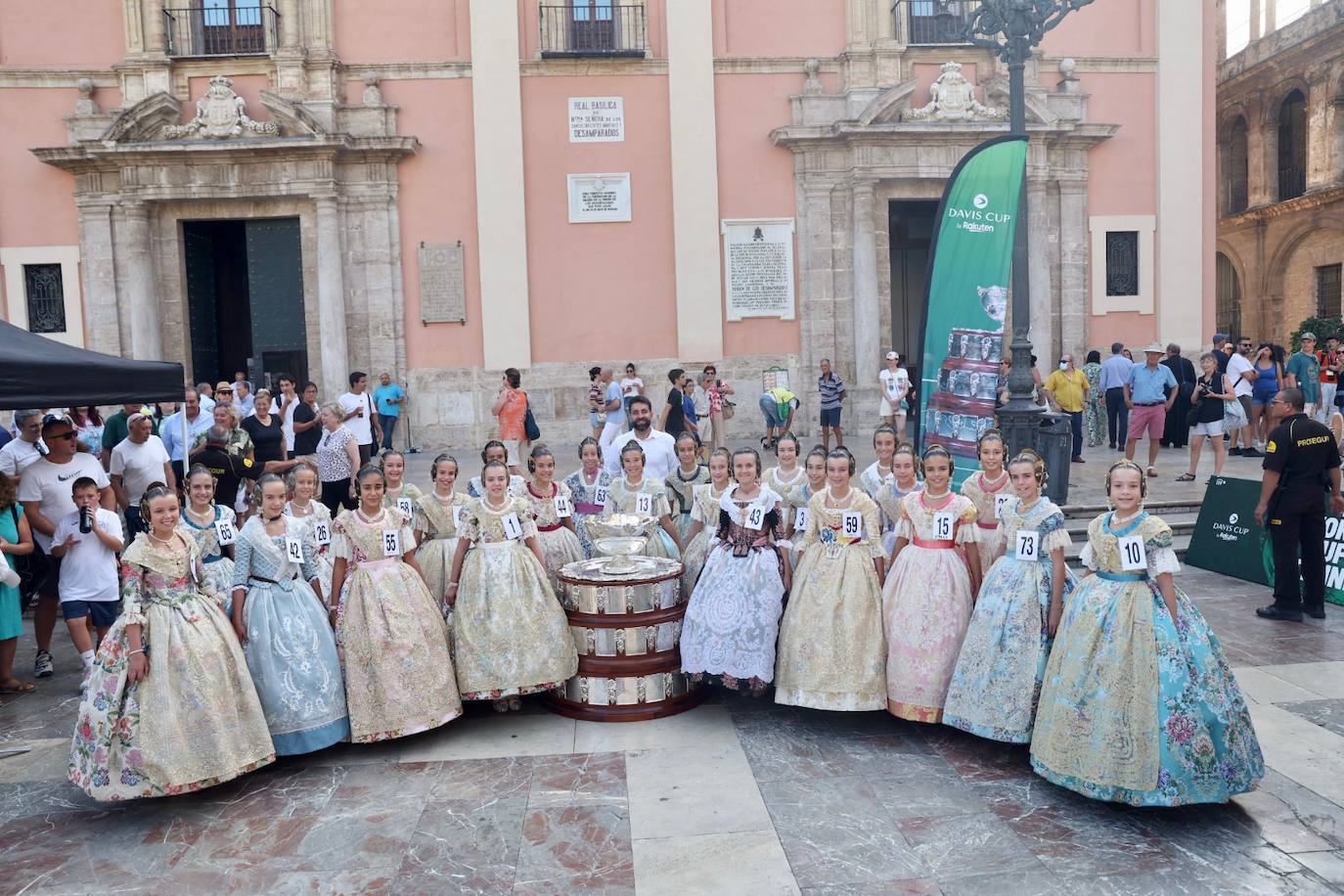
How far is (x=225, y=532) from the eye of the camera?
5375mm

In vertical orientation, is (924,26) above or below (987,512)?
above

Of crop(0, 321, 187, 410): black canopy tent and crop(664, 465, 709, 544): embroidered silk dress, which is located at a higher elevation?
crop(0, 321, 187, 410): black canopy tent

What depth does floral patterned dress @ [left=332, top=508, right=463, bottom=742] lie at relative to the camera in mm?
5289

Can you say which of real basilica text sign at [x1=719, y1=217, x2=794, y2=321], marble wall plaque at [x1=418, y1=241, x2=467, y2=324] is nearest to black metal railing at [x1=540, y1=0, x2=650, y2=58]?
real basilica text sign at [x1=719, y1=217, x2=794, y2=321]

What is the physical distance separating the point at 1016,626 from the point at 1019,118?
6.08m

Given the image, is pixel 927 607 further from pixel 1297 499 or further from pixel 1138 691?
pixel 1297 499

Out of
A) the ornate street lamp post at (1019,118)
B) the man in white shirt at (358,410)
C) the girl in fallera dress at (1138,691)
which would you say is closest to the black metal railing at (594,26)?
the ornate street lamp post at (1019,118)

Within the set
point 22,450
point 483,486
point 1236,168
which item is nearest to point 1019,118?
point 483,486

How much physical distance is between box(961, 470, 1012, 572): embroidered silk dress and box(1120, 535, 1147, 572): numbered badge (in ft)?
3.93

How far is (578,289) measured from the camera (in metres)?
16.1

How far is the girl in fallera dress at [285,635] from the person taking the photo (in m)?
5.13

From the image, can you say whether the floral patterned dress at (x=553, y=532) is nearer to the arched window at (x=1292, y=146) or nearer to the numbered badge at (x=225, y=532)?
the numbered badge at (x=225, y=532)

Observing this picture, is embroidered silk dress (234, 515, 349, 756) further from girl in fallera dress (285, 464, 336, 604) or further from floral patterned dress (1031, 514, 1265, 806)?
floral patterned dress (1031, 514, 1265, 806)

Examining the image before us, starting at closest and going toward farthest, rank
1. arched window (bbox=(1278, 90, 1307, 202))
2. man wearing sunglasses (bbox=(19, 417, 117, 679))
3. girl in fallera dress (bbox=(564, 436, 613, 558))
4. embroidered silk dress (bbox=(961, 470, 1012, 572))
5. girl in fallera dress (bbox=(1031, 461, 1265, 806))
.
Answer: girl in fallera dress (bbox=(1031, 461, 1265, 806)) < embroidered silk dress (bbox=(961, 470, 1012, 572)) < man wearing sunglasses (bbox=(19, 417, 117, 679)) < girl in fallera dress (bbox=(564, 436, 613, 558)) < arched window (bbox=(1278, 90, 1307, 202))
